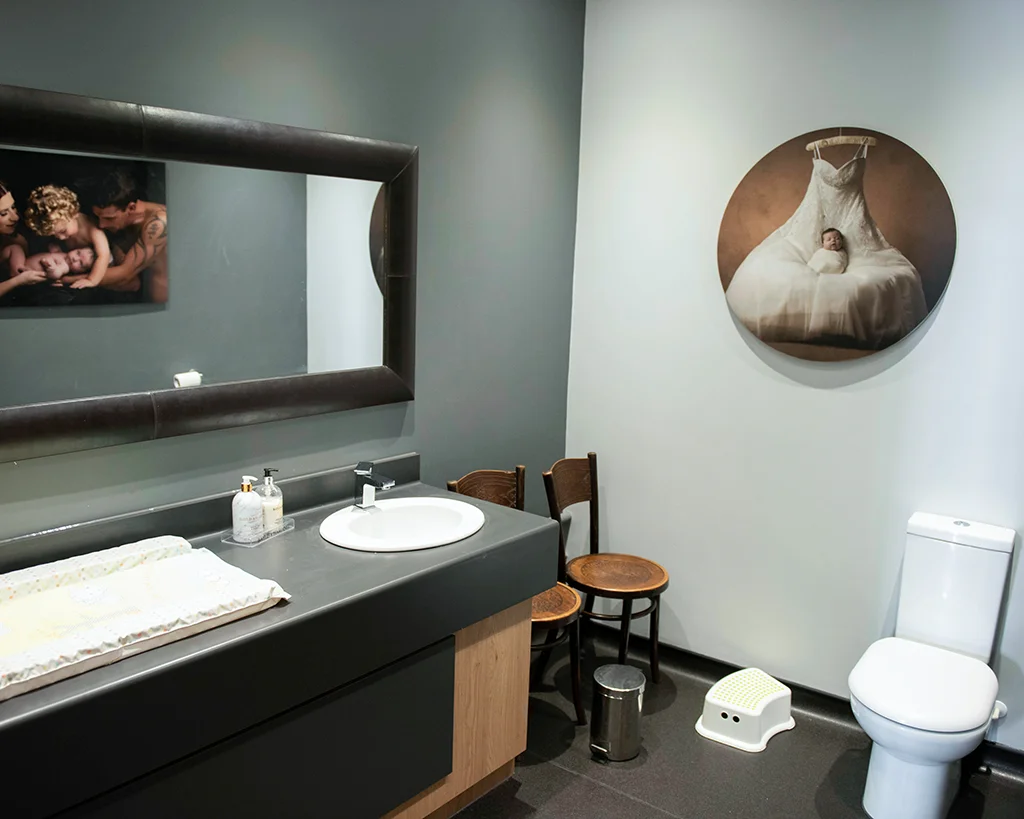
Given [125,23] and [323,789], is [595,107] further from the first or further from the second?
[323,789]

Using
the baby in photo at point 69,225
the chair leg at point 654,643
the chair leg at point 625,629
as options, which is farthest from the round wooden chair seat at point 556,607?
the baby in photo at point 69,225

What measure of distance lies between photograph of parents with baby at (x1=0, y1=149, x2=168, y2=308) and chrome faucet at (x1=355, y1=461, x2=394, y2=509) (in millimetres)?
693

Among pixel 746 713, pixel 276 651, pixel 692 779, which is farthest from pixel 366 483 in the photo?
pixel 746 713

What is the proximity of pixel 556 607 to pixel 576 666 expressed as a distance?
0.83 feet

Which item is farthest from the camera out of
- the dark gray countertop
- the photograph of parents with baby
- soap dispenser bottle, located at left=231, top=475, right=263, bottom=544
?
soap dispenser bottle, located at left=231, top=475, right=263, bottom=544

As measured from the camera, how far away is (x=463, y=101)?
→ 2.69m

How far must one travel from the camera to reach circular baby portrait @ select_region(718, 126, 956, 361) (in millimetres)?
2592

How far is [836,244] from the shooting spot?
272cm

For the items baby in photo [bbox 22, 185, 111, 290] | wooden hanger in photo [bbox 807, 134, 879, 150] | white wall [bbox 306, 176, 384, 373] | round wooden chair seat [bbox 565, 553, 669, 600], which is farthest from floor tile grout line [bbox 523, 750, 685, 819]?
wooden hanger in photo [bbox 807, 134, 879, 150]

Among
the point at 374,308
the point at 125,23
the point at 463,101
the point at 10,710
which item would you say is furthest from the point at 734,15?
the point at 10,710

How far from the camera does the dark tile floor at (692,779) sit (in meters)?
2.44

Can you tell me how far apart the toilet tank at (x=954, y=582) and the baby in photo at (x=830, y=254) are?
0.82 meters

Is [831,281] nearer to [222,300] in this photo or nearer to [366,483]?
[366,483]

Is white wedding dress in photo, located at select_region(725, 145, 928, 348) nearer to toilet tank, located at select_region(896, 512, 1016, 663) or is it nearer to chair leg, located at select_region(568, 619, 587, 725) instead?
toilet tank, located at select_region(896, 512, 1016, 663)
